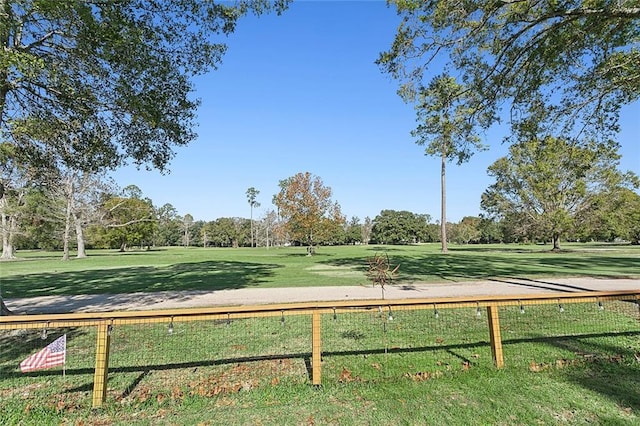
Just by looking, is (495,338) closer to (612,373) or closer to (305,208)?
(612,373)

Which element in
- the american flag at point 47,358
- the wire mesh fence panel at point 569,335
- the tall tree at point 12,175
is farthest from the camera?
the tall tree at point 12,175

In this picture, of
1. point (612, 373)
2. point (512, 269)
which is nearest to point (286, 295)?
point (612, 373)

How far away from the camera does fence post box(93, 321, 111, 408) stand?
3531 millimetres

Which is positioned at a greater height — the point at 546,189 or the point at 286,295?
the point at 546,189

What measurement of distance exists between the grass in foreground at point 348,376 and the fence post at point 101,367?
0.46ft

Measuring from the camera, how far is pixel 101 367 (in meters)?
3.58

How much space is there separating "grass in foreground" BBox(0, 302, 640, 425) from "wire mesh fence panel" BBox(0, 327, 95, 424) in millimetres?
24

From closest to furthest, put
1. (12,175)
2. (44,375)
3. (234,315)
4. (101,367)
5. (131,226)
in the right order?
(101,367) < (234,315) < (44,375) < (12,175) < (131,226)

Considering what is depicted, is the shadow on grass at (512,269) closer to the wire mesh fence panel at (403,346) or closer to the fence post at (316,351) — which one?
the wire mesh fence panel at (403,346)

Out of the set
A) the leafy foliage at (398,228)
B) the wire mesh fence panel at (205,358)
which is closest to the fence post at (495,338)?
the wire mesh fence panel at (205,358)

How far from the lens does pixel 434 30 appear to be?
7.32m

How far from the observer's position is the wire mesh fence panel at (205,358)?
13.1 ft

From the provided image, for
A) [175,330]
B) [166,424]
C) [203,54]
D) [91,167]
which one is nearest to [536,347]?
[166,424]

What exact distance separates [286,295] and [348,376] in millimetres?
5908
